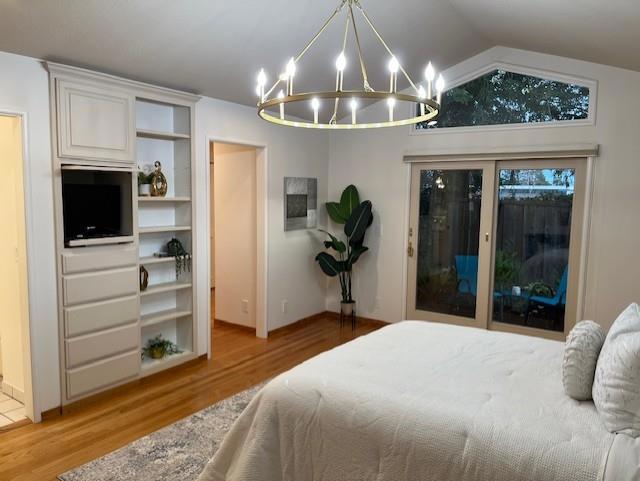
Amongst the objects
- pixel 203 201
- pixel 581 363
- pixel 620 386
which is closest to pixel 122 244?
pixel 203 201

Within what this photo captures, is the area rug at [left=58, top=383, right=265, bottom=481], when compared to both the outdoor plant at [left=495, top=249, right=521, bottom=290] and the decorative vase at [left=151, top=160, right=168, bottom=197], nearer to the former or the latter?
the decorative vase at [left=151, top=160, right=168, bottom=197]

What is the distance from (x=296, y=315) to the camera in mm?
5609

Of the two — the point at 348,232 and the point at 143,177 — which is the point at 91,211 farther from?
the point at 348,232

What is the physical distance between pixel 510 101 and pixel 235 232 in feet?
10.3

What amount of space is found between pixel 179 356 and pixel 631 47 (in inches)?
164

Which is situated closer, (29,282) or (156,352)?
(29,282)

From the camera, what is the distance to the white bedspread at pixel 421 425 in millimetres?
1649

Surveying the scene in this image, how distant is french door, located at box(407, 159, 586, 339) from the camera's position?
4.55 metres

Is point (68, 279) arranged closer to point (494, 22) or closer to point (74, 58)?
point (74, 58)

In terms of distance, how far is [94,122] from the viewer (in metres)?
3.36

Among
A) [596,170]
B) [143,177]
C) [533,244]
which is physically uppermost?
[596,170]

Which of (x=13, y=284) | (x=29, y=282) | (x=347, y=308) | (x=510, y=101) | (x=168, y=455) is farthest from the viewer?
(x=347, y=308)

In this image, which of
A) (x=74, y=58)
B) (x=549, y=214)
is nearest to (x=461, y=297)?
(x=549, y=214)

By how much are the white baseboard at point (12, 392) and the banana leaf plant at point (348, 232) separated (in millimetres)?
3074
